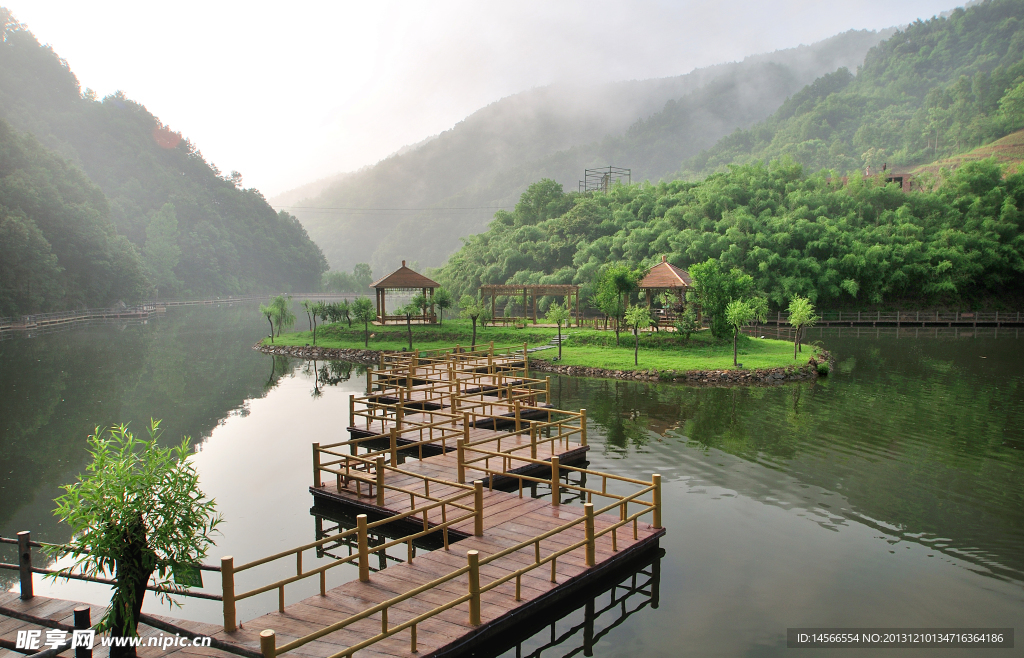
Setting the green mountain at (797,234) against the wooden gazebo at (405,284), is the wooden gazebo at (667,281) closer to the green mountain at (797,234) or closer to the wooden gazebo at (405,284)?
the green mountain at (797,234)

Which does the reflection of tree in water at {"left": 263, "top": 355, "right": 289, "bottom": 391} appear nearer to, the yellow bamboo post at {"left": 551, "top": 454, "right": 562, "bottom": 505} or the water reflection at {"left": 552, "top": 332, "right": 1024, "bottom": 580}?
the water reflection at {"left": 552, "top": 332, "right": 1024, "bottom": 580}

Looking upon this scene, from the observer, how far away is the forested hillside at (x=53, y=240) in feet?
170

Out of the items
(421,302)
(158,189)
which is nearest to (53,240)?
(421,302)

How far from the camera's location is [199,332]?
173 feet

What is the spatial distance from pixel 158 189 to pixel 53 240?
166ft

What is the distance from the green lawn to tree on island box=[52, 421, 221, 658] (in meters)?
23.2

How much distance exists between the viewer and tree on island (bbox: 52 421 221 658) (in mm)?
5996

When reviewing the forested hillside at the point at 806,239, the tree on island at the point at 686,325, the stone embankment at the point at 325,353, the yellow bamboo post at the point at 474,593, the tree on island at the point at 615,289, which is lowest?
the yellow bamboo post at the point at 474,593

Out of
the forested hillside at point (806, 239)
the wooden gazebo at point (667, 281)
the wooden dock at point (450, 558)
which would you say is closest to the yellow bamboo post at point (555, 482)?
the wooden dock at point (450, 558)

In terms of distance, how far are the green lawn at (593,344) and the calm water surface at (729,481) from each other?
2758 mm

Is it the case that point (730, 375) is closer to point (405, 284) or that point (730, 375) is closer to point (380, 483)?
point (380, 483)

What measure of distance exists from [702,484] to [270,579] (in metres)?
8.84

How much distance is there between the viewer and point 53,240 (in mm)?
60656

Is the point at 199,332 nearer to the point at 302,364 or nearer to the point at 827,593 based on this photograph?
the point at 302,364
